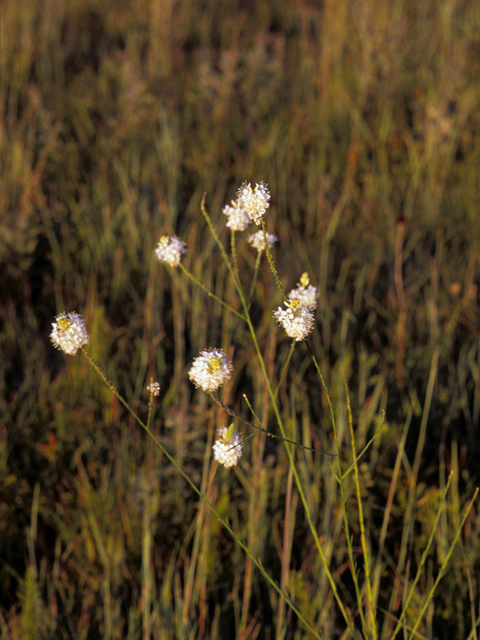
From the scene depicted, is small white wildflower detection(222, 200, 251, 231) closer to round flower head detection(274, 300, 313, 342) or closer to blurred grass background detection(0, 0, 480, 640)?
round flower head detection(274, 300, 313, 342)

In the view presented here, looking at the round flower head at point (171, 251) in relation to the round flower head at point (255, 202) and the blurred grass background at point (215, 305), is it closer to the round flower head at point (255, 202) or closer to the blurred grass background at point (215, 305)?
the round flower head at point (255, 202)

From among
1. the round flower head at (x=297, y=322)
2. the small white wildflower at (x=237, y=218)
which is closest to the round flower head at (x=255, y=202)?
the round flower head at (x=297, y=322)

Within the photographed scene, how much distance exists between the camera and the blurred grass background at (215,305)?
130 cm

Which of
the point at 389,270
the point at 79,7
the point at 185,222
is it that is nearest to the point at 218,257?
the point at 185,222

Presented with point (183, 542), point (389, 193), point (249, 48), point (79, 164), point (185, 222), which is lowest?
point (183, 542)

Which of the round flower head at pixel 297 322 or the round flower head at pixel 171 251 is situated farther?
the round flower head at pixel 171 251

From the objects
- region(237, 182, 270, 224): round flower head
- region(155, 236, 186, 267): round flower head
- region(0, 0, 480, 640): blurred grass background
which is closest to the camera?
region(237, 182, 270, 224): round flower head

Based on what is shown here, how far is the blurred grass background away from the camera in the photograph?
51.3 inches

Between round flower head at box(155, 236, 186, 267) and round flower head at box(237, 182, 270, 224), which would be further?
round flower head at box(155, 236, 186, 267)

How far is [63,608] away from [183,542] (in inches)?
11.8

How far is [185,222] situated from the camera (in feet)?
7.68

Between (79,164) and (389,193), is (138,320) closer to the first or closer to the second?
(79,164)

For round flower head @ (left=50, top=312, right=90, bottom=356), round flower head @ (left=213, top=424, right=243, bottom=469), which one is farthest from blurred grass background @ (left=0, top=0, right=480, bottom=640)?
round flower head @ (left=50, top=312, right=90, bottom=356)

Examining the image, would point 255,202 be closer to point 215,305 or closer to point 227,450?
point 227,450
